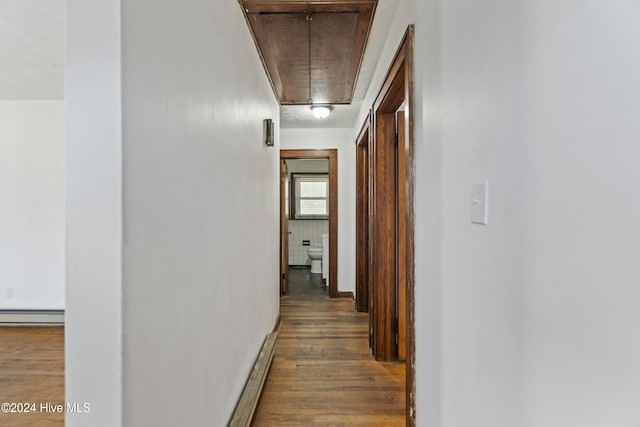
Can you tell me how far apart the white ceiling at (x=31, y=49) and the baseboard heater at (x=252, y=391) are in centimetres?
250

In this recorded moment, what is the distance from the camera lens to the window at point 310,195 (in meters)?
7.19

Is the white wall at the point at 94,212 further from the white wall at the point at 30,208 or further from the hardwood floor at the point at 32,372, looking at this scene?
the white wall at the point at 30,208

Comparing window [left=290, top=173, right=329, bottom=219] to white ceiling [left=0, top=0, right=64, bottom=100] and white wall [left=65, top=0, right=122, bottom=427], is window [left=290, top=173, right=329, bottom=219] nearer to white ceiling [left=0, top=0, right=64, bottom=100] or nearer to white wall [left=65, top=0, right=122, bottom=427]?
white ceiling [left=0, top=0, right=64, bottom=100]

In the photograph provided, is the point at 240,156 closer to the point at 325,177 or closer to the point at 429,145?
the point at 429,145

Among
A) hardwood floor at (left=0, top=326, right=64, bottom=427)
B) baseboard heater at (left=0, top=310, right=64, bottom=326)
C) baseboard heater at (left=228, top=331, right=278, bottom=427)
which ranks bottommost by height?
hardwood floor at (left=0, top=326, right=64, bottom=427)

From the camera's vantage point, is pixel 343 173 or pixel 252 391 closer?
pixel 252 391

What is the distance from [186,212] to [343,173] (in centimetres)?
358

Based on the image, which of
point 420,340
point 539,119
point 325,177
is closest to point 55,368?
point 420,340

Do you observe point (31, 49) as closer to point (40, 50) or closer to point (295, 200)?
point (40, 50)

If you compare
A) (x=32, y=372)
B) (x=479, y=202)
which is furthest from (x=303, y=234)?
(x=479, y=202)

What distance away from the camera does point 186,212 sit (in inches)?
44.7

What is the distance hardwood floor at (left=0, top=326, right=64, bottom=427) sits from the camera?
6.24 feet

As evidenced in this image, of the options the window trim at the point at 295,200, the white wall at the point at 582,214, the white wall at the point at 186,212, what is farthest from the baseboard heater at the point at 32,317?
the window trim at the point at 295,200

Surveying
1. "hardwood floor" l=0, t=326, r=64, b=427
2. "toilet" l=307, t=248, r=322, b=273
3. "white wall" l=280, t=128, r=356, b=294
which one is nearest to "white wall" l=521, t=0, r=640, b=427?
"hardwood floor" l=0, t=326, r=64, b=427
